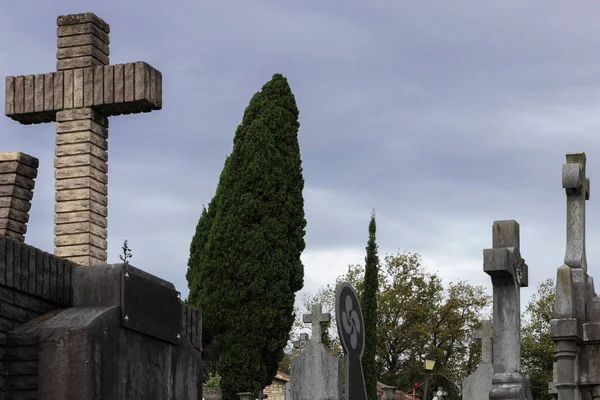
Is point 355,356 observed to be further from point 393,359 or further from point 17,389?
point 393,359

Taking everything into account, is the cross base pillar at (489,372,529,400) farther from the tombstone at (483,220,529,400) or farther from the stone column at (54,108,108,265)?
the stone column at (54,108,108,265)

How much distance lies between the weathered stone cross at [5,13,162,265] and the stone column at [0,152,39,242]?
2.56 metres

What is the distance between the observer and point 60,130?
11375mm

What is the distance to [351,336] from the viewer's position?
934cm

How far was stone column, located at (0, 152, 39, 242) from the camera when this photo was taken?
8.10 meters

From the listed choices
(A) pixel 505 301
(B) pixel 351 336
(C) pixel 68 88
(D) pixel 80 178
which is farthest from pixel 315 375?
(B) pixel 351 336

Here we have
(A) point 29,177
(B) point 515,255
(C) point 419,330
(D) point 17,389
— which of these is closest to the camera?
(D) point 17,389

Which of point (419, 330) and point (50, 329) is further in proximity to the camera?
point (419, 330)

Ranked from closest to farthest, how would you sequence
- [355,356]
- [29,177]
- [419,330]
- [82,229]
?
1. [29,177]
2. [355,356]
3. [82,229]
4. [419,330]

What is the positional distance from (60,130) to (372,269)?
2775 centimetres

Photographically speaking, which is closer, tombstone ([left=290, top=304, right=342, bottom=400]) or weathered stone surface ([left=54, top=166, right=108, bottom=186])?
weathered stone surface ([left=54, top=166, right=108, bottom=186])

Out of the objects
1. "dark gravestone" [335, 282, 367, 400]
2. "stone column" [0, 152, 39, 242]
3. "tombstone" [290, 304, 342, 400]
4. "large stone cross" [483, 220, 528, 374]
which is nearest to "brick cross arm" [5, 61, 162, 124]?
"stone column" [0, 152, 39, 242]

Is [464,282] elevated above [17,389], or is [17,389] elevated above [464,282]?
[464,282]

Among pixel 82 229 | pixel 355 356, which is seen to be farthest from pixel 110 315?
pixel 82 229
